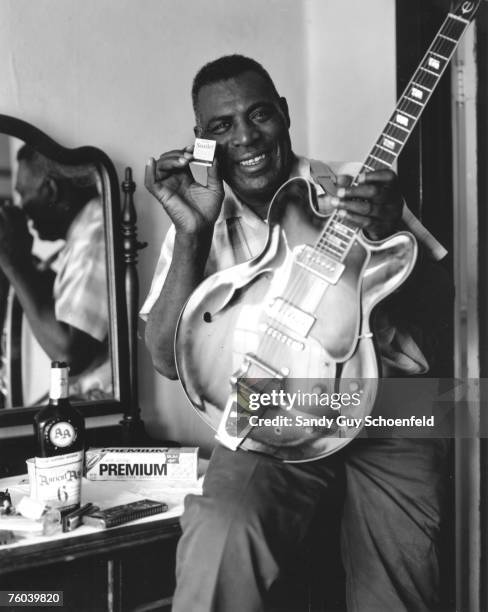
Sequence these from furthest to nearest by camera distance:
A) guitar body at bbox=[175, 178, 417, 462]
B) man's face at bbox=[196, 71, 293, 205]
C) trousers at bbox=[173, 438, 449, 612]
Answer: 1. man's face at bbox=[196, 71, 293, 205]
2. guitar body at bbox=[175, 178, 417, 462]
3. trousers at bbox=[173, 438, 449, 612]

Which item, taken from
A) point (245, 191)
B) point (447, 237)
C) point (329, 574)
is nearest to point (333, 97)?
point (447, 237)

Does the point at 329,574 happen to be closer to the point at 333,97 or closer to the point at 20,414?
the point at 20,414

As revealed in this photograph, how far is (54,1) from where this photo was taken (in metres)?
1.56

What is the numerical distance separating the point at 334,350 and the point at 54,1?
113 centimetres

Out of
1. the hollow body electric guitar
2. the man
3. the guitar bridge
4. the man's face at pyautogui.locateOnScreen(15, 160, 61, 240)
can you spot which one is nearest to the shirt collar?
the man

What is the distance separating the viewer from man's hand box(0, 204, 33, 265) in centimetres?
147

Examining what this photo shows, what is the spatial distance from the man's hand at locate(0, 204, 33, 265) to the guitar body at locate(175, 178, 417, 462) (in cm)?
57

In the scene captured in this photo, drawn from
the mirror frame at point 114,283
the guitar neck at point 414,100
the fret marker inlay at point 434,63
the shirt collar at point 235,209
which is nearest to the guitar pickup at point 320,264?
the guitar neck at point 414,100

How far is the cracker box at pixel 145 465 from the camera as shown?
1.34 metres

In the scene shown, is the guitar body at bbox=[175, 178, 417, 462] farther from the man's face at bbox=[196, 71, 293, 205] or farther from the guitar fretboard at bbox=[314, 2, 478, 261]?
the man's face at bbox=[196, 71, 293, 205]

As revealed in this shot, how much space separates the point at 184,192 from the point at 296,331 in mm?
359

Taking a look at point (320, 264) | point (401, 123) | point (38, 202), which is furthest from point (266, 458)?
point (38, 202)

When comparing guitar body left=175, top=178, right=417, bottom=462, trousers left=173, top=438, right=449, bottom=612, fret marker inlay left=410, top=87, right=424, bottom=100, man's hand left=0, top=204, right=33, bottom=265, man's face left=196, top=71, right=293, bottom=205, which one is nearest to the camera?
trousers left=173, top=438, right=449, bottom=612

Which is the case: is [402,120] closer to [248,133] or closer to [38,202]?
[248,133]
